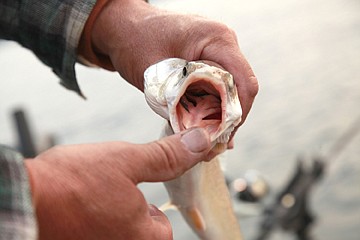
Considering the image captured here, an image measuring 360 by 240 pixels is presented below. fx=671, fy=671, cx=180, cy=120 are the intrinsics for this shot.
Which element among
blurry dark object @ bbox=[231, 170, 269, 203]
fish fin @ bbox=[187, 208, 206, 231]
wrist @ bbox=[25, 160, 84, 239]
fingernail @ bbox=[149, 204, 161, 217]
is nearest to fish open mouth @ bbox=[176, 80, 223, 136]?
fingernail @ bbox=[149, 204, 161, 217]

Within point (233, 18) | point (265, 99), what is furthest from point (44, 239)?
point (233, 18)

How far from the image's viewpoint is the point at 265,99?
769 centimetres

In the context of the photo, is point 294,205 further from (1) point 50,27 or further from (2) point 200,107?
(2) point 200,107

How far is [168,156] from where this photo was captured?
3.94 ft

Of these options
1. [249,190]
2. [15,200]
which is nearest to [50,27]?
[15,200]

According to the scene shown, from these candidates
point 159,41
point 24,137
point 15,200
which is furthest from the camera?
point 24,137

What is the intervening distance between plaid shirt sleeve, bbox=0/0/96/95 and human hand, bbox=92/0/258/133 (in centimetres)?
5

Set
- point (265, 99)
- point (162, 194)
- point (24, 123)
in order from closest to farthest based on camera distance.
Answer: point (24, 123), point (162, 194), point (265, 99)

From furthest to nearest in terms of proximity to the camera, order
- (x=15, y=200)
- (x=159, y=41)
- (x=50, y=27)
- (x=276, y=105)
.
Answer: (x=276, y=105) → (x=50, y=27) → (x=159, y=41) → (x=15, y=200)

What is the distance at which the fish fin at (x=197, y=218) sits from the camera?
73.5 inches

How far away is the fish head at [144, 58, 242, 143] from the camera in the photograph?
1281 mm

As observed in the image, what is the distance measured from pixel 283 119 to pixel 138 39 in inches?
221

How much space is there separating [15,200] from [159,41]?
→ 63 cm

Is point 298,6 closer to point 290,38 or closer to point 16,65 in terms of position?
point 290,38
